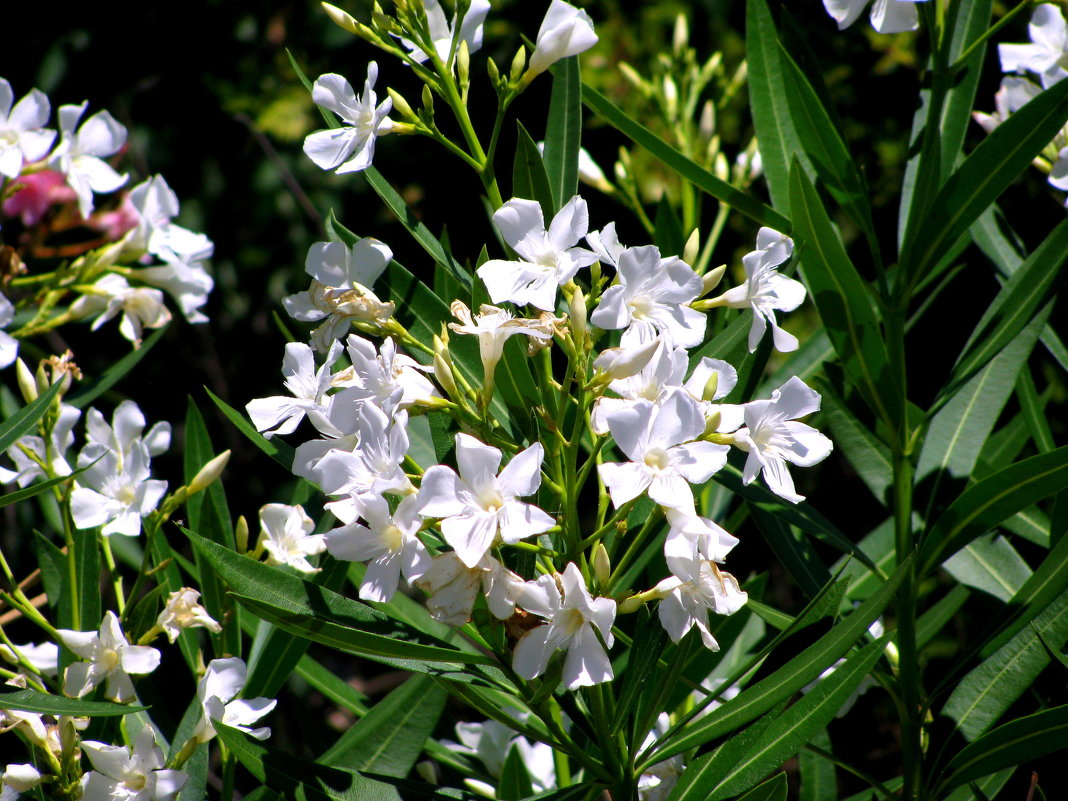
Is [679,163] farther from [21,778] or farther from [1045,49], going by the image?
[21,778]

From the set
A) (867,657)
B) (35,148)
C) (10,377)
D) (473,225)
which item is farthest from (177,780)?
(473,225)

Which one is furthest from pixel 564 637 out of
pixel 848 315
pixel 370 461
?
pixel 848 315

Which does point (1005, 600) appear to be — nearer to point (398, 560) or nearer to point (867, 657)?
point (867, 657)

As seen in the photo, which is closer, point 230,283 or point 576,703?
point 576,703

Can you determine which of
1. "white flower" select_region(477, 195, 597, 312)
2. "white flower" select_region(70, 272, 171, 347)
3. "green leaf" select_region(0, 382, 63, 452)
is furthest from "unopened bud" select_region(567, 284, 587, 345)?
"white flower" select_region(70, 272, 171, 347)

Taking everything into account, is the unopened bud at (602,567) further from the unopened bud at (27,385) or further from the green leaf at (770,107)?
the unopened bud at (27,385)

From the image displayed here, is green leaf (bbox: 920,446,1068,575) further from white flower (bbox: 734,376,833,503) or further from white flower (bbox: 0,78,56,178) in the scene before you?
white flower (bbox: 0,78,56,178)
